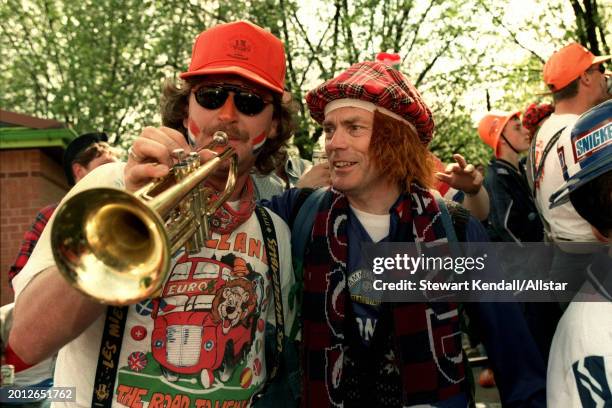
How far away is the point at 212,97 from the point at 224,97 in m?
0.05

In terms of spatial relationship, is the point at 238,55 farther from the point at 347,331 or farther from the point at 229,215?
the point at 347,331

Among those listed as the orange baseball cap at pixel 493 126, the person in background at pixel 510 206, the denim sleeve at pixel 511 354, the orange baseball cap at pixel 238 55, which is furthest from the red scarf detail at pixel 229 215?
the orange baseball cap at pixel 493 126

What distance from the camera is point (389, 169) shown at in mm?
2938

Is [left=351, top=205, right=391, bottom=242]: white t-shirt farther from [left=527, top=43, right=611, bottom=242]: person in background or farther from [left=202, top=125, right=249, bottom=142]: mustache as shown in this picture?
[left=527, top=43, right=611, bottom=242]: person in background

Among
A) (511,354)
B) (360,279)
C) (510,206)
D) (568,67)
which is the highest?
(568,67)

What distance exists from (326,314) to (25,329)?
1.15m

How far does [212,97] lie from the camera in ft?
8.52

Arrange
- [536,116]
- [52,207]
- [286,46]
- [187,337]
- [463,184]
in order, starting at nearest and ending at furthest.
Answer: [187,337] → [463,184] → [52,207] → [536,116] → [286,46]

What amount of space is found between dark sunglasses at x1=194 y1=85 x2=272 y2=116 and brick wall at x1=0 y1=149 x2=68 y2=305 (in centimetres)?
769

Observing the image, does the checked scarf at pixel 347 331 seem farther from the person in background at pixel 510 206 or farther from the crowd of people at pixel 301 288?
the person in background at pixel 510 206

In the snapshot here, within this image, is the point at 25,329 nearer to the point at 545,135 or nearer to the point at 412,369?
the point at 412,369

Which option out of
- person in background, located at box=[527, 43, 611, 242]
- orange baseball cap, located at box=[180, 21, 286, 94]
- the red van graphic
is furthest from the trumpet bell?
person in background, located at box=[527, 43, 611, 242]

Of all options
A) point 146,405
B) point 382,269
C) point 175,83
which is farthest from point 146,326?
point 175,83

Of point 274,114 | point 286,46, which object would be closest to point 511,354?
point 274,114
